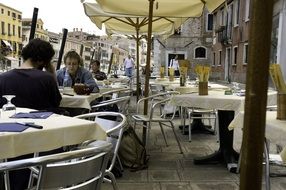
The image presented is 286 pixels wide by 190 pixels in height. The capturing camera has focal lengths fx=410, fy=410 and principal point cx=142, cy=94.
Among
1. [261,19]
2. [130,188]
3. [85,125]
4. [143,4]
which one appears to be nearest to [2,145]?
[85,125]

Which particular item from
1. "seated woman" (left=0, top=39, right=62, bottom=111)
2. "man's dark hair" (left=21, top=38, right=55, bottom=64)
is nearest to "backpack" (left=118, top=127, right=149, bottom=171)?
"seated woman" (left=0, top=39, right=62, bottom=111)

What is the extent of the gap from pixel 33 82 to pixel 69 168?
5.61 ft

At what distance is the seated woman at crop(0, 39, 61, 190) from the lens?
3.11 m

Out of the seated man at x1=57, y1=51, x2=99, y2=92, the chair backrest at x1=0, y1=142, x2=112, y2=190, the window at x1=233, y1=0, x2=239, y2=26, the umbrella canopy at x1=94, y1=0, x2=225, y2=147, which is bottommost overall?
the chair backrest at x1=0, y1=142, x2=112, y2=190

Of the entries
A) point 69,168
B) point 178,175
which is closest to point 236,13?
point 178,175

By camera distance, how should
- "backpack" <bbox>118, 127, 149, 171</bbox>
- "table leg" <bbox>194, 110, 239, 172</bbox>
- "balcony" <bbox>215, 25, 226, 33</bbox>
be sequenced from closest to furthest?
"backpack" <bbox>118, 127, 149, 171</bbox> → "table leg" <bbox>194, 110, 239, 172</bbox> → "balcony" <bbox>215, 25, 226, 33</bbox>

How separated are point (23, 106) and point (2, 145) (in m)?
1.19

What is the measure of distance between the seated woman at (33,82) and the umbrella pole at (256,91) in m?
2.20

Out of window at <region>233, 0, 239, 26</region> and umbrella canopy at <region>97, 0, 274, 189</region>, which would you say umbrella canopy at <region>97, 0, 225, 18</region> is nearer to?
umbrella canopy at <region>97, 0, 274, 189</region>

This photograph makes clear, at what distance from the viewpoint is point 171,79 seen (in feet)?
32.2

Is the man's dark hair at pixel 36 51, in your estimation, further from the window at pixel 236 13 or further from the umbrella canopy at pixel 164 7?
the window at pixel 236 13

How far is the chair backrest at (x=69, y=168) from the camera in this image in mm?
1441

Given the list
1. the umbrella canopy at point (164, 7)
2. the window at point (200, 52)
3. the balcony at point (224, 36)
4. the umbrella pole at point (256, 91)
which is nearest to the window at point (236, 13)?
the balcony at point (224, 36)

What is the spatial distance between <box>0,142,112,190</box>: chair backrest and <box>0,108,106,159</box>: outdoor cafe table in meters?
0.49
